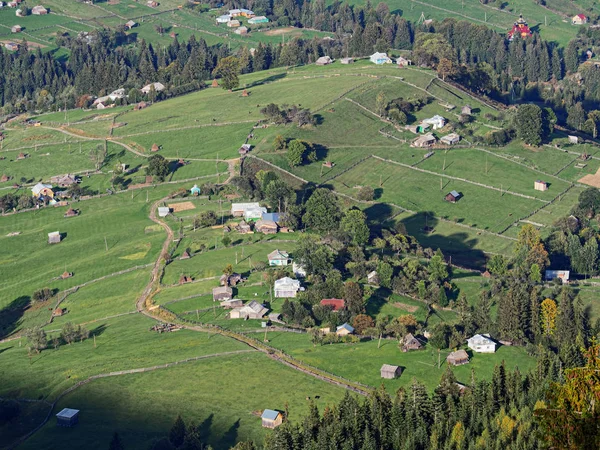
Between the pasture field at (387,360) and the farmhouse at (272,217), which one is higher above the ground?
the pasture field at (387,360)

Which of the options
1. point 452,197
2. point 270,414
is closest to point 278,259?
point 270,414

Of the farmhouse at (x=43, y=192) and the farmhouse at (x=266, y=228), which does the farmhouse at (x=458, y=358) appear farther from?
the farmhouse at (x=43, y=192)

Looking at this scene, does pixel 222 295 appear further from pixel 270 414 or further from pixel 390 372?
pixel 270 414

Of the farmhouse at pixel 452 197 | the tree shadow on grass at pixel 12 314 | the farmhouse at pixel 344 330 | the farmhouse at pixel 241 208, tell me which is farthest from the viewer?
the farmhouse at pixel 452 197

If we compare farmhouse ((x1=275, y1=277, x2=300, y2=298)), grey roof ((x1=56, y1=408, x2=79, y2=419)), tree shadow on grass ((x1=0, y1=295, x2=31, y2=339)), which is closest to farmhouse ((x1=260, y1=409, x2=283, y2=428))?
grey roof ((x1=56, y1=408, x2=79, y2=419))


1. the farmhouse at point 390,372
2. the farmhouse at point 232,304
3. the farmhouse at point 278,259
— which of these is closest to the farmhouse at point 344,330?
the farmhouse at point 390,372

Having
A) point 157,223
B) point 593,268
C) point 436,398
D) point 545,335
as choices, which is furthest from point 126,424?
point 593,268
